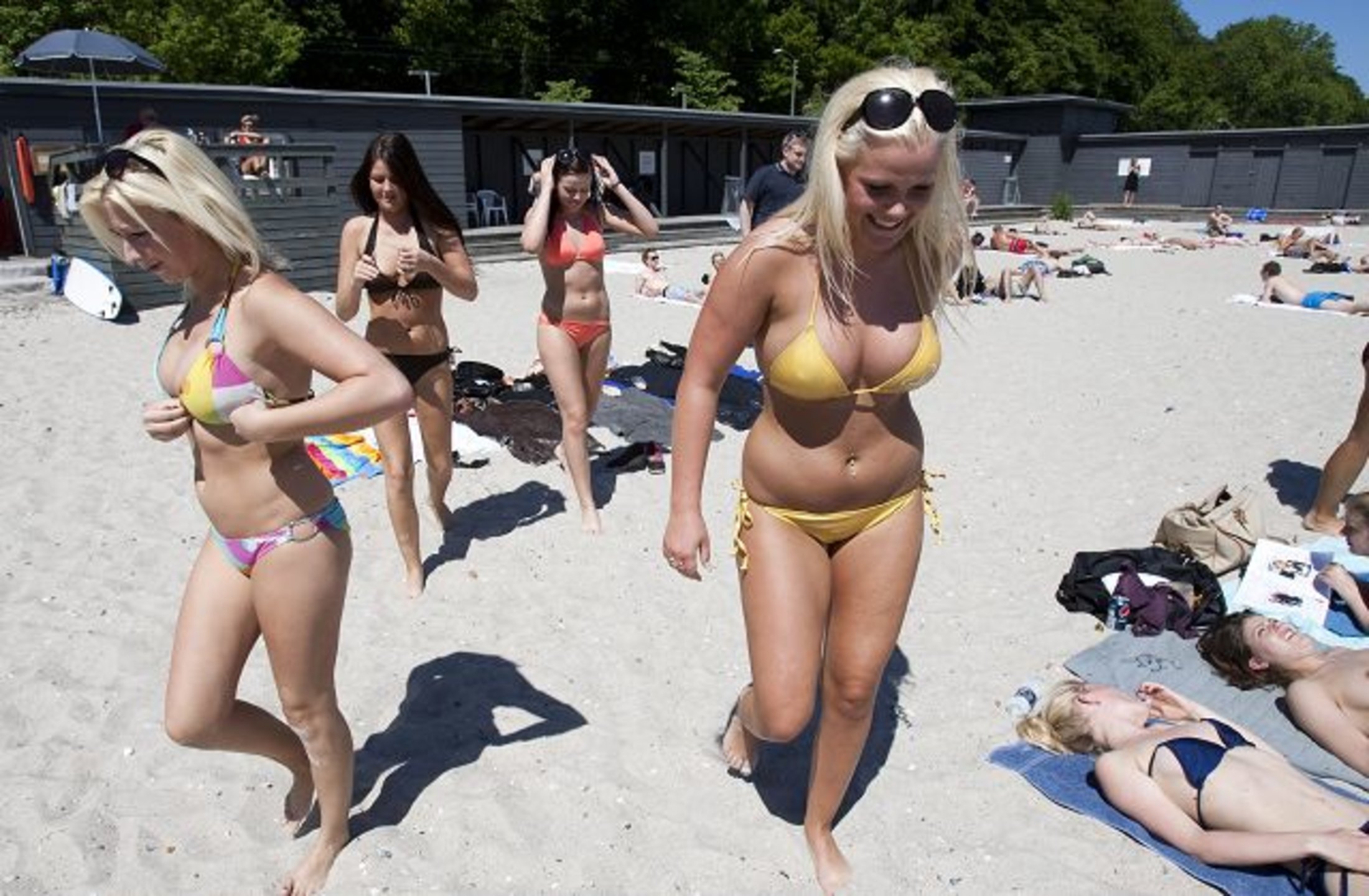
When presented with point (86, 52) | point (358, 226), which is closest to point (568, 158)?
point (358, 226)

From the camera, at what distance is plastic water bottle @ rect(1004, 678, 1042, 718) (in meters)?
3.73

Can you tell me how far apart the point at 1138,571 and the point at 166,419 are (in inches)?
173

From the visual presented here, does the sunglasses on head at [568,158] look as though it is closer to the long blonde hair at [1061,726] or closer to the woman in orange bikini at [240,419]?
the woman in orange bikini at [240,419]

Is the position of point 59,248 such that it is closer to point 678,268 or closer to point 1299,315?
point 678,268

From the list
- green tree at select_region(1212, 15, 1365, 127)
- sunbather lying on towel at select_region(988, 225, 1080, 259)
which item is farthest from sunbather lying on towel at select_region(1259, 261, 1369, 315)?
green tree at select_region(1212, 15, 1365, 127)

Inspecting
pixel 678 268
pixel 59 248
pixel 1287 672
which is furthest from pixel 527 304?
pixel 1287 672

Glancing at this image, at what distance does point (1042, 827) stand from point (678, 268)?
616 inches

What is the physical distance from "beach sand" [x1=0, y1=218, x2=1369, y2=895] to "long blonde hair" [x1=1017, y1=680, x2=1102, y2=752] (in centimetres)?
11

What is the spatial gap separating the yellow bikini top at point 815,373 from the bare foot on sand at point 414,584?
9.08ft

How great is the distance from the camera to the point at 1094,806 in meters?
3.19

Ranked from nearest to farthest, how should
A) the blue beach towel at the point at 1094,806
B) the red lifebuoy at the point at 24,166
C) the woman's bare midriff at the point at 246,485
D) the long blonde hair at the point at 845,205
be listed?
the long blonde hair at the point at 845,205, the woman's bare midriff at the point at 246,485, the blue beach towel at the point at 1094,806, the red lifebuoy at the point at 24,166

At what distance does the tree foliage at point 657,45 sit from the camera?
29.2 meters

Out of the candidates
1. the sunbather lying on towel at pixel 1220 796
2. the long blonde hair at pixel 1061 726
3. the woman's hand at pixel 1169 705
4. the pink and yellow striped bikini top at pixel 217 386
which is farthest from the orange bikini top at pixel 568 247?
the woman's hand at pixel 1169 705

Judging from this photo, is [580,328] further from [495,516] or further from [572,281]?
[495,516]
